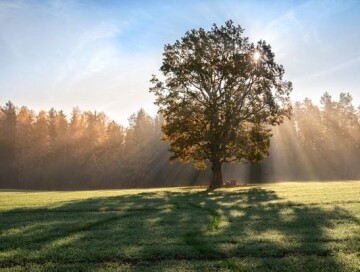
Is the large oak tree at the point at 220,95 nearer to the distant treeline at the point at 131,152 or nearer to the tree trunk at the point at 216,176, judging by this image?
the tree trunk at the point at 216,176

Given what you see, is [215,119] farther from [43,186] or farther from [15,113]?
[15,113]

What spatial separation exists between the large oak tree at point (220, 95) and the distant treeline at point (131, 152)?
178 ft

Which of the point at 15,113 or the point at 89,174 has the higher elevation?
the point at 15,113

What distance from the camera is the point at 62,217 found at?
67.8ft

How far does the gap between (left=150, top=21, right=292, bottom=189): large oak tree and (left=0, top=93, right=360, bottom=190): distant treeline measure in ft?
178

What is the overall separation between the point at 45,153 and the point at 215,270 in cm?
10639

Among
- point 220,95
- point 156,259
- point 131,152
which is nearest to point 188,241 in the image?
point 156,259

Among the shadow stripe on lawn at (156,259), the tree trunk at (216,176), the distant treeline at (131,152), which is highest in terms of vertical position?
the distant treeline at (131,152)

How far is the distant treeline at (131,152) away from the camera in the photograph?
102500 millimetres

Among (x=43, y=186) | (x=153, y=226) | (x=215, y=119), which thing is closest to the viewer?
(x=153, y=226)

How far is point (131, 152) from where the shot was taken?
105625 mm

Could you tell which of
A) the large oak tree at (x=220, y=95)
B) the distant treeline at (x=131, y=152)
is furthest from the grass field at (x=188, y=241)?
the distant treeline at (x=131, y=152)


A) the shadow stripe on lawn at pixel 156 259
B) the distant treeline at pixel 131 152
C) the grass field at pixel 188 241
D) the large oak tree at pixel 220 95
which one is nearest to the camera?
the grass field at pixel 188 241

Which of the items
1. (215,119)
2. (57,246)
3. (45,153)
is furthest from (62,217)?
(45,153)
